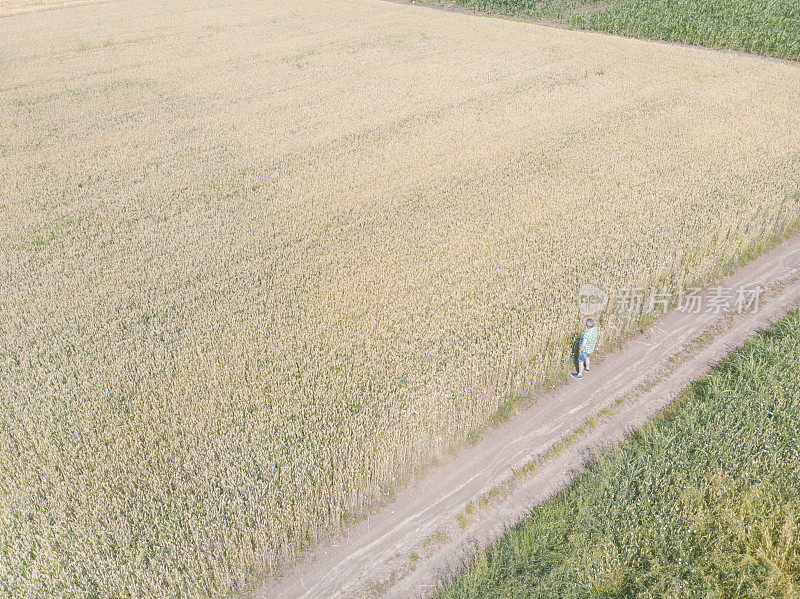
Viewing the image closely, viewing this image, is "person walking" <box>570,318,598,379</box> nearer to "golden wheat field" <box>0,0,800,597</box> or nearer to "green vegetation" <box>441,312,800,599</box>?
"golden wheat field" <box>0,0,800,597</box>

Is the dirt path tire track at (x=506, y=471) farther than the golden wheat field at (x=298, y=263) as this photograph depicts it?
No

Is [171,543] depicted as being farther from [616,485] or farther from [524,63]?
[524,63]

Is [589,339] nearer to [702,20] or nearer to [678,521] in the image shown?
[678,521]

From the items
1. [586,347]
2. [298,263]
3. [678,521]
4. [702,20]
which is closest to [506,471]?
[678,521]

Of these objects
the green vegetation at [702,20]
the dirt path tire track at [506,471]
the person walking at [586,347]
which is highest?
the green vegetation at [702,20]

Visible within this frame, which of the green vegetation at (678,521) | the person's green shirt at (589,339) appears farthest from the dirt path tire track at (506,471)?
the person's green shirt at (589,339)

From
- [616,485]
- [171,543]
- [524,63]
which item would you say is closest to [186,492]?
[171,543]

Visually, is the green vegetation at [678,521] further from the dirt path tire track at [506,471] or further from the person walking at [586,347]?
the person walking at [586,347]

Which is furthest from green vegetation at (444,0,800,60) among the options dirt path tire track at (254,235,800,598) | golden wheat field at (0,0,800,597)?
dirt path tire track at (254,235,800,598)
